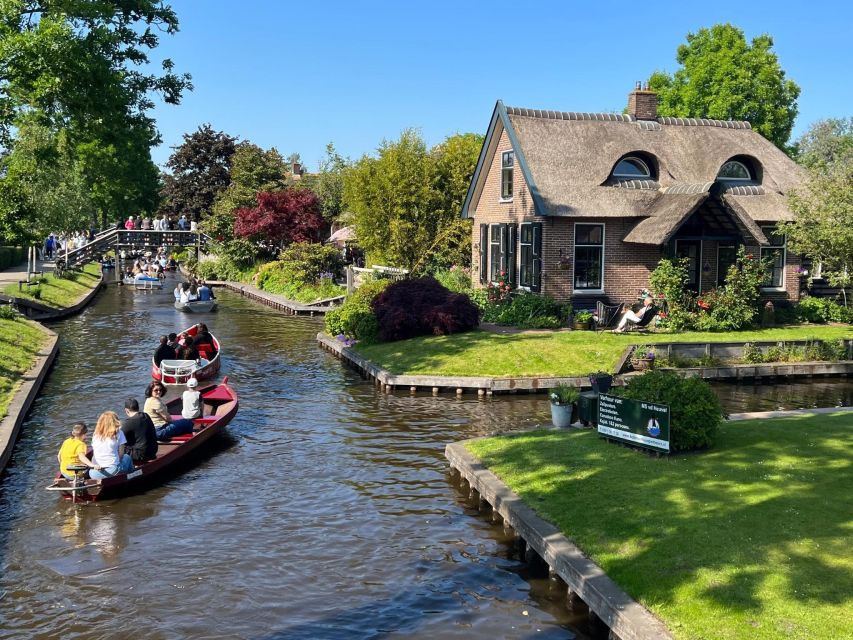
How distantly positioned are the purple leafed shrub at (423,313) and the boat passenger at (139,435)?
42.4 ft

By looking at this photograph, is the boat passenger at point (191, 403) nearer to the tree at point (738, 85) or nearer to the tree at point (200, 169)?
the tree at point (738, 85)

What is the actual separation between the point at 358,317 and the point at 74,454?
16.0 m

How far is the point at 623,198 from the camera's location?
31000mm

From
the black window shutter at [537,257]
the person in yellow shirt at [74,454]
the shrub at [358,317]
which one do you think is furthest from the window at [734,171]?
the person in yellow shirt at [74,454]

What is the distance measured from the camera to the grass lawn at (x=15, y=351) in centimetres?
2091

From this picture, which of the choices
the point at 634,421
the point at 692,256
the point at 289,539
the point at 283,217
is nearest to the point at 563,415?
the point at 634,421

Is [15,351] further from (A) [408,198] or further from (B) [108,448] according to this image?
(A) [408,198]

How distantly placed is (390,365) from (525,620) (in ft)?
49.0

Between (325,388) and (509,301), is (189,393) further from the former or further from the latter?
(509,301)

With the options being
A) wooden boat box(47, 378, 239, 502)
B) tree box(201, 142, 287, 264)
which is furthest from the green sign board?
tree box(201, 142, 287, 264)

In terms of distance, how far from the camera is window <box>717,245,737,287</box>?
1235 inches

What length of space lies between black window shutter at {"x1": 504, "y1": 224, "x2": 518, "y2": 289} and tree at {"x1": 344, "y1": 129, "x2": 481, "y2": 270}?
30.4 feet

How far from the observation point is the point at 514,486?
13.4 m

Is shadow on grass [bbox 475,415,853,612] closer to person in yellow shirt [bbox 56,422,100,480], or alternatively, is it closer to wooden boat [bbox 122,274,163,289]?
person in yellow shirt [bbox 56,422,100,480]
